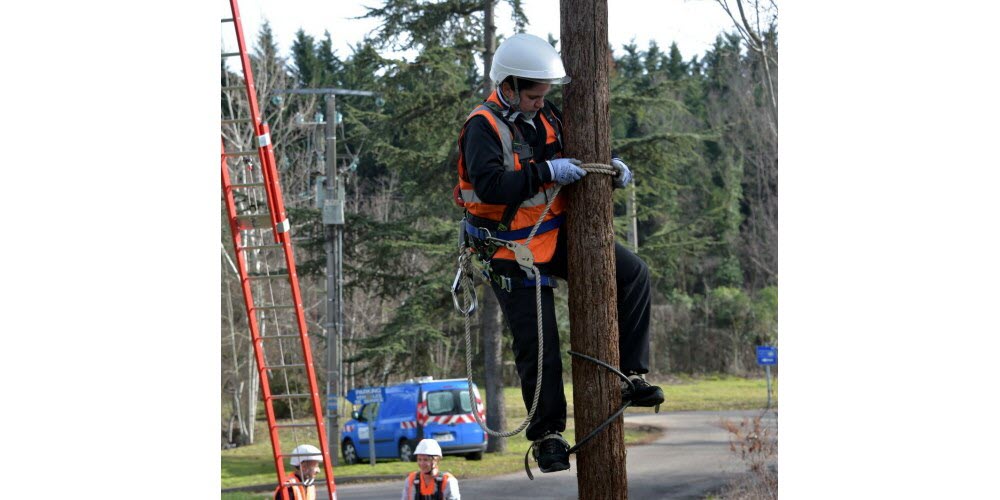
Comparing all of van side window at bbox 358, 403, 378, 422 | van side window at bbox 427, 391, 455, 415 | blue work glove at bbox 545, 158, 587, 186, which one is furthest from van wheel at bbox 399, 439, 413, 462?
blue work glove at bbox 545, 158, 587, 186

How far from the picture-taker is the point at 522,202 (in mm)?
4223

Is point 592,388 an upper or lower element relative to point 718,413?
upper

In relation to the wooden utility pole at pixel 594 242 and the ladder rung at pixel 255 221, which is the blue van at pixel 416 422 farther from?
the wooden utility pole at pixel 594 242

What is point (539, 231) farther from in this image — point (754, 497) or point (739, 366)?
Result: point (739, 366)

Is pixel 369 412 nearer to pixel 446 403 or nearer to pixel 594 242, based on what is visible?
pixel 446 403

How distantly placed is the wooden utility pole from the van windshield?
57.5 ft

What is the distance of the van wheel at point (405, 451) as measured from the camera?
23156mm

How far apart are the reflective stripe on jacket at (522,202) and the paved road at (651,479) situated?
1261 centimetres

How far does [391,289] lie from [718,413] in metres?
10.7

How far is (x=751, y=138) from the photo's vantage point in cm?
4572

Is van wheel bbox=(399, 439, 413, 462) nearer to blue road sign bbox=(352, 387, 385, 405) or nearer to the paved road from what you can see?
blue road sign bbox=(352, 387, 385, 405)

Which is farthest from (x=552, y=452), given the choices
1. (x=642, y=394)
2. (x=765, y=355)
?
(x=765, y=355)

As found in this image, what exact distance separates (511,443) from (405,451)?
10.5ft

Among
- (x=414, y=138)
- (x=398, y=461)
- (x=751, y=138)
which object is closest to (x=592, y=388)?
(x=414, y=138)
